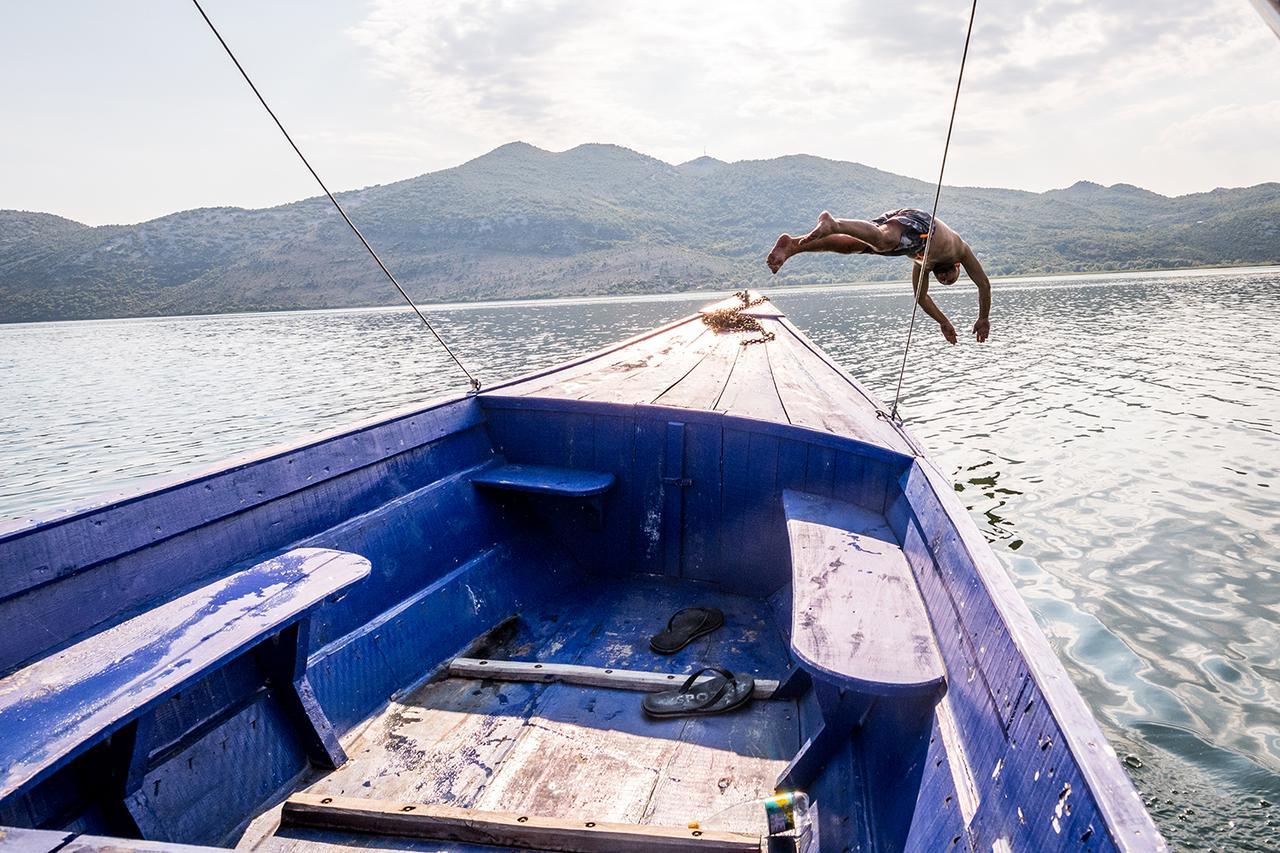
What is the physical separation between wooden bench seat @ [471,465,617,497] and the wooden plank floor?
3.35ft

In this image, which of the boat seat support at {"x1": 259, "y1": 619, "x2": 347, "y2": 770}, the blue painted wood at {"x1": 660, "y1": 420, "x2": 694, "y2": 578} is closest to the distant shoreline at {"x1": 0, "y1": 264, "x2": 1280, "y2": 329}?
the blue painted wood at {"x1": 660, "y1": 420, "x2": 694, "y2": 578}

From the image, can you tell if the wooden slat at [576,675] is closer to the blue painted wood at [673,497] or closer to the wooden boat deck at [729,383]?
the blue painted wood at [673,497]

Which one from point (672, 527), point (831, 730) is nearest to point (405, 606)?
point (672, 527)

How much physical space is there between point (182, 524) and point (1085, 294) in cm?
7174

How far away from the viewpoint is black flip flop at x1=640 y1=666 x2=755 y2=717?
3.21m

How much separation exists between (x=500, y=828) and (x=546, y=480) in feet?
7.65

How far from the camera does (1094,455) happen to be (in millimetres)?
11469

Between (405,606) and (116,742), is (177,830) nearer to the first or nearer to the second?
(116,742)

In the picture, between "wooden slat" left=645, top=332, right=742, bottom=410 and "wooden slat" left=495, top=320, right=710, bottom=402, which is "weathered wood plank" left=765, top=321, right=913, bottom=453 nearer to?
"wooden slat" left=645, top=332, right=742, bottom=410

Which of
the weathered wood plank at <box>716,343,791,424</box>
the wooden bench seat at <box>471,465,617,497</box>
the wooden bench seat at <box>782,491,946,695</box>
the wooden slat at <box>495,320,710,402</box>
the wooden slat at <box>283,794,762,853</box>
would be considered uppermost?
the wooden slat at <box>495,320,710,402</box>

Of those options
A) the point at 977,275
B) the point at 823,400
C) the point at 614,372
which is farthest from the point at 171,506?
the point at 977,275

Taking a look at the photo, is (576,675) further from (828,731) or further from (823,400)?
(823,400)

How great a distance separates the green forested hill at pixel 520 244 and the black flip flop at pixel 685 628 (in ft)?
→ 348

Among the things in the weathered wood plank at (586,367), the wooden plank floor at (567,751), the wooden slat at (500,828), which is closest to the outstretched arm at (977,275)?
the weathered wood plank at (586,367)
